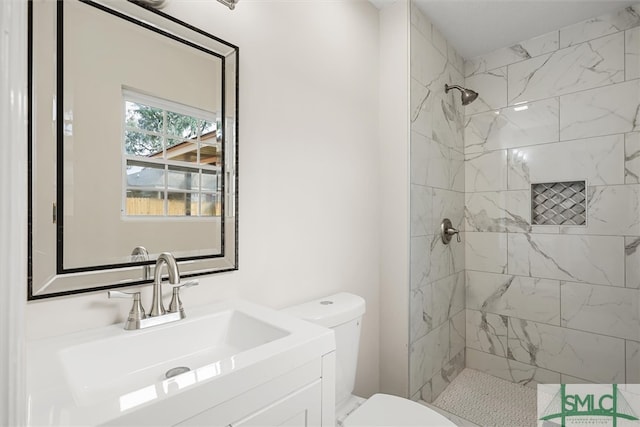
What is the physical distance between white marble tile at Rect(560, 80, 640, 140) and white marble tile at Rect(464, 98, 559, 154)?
64 mm

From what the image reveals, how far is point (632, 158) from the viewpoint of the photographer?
77.4 inches

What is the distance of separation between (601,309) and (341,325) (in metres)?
1.74

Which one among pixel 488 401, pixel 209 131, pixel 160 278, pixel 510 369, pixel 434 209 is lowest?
pixel 488 401

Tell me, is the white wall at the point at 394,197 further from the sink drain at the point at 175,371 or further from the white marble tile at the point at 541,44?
the sink drain at the point at 175,371

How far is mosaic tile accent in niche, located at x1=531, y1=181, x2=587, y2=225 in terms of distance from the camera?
2.16m

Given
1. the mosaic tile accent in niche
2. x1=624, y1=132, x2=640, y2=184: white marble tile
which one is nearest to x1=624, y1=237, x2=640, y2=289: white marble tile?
the mosaic tile accent in niche

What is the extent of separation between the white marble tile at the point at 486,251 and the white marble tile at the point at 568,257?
0.05 meters

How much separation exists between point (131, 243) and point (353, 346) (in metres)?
0.96

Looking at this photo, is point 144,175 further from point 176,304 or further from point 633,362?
point 633,362

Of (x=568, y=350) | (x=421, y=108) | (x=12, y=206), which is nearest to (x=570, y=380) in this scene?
(x=568, y=350)

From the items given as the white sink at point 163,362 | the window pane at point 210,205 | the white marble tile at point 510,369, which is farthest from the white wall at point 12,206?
the white marble tile at point 510,369

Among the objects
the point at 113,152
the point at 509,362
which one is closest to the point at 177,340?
the point at 113,152

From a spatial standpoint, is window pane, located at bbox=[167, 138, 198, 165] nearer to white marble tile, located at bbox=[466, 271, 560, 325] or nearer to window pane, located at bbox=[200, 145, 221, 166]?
window pane, located at bbox=[200, 145, 221, 166]

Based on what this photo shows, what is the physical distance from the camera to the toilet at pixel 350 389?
1.29 metres
